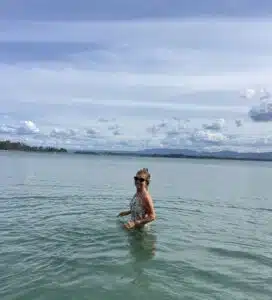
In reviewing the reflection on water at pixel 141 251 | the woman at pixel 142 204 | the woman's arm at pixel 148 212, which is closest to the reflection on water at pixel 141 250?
the reflection on water at pixel 141 251

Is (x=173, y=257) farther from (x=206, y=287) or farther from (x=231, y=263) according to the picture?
(x=206, y=287)

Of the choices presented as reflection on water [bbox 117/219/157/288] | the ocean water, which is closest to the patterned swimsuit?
reflection on water [bbox 117/219/157/288]

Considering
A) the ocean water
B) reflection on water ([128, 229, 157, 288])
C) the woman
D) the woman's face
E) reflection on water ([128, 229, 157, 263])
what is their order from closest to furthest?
the ocean water → reflection on water ([128, 229, 157, 288]) → reflection on water ([128, 229, 157, 263]) → the woman's face → the woman

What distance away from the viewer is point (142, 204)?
45.7ft

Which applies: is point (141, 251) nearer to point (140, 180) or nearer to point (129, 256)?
point (129, 256)

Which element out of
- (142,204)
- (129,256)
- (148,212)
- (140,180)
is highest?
(140,180)

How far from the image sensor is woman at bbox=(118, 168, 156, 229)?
1353cm

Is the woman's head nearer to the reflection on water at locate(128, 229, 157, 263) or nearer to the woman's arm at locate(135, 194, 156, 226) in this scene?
the woman's arm at locate(135, 194, 156, 226)

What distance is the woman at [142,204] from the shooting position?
1353cm

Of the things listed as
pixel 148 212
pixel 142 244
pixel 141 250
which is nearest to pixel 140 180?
pixel 148 212

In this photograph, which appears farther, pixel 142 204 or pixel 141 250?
pixel 142 204

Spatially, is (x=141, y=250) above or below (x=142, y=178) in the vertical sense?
below

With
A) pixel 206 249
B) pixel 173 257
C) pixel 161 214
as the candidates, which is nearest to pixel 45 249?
pixel 173 257

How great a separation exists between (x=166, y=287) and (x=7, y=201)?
15064mm
